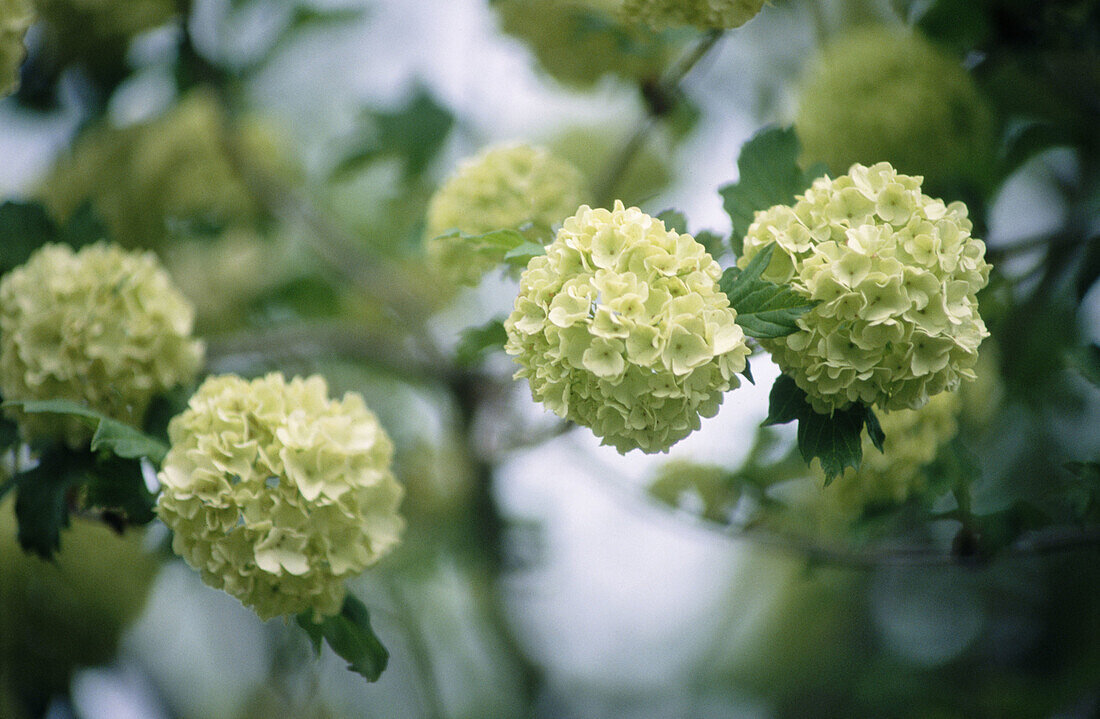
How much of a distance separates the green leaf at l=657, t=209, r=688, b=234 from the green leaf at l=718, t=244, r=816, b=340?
20 centimetres

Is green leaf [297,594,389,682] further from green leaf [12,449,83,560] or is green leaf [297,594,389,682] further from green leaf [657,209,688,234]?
green leaf [657,209,688,234]

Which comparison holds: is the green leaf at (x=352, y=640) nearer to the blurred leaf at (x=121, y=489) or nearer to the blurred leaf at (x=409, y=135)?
the blurred leaf at (x=121, y=489)

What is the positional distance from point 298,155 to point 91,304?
1.79m

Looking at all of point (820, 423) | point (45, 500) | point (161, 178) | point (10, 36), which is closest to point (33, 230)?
point (10, 36)

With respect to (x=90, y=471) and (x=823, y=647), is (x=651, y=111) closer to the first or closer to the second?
(x=90, y=471)

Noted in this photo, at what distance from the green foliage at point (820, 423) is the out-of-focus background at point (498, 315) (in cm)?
50

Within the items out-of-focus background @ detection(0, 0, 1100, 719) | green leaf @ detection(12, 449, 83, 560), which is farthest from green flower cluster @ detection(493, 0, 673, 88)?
green leaf @ detection(12, 449, 83, 560)

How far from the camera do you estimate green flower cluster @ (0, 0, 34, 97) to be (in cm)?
139

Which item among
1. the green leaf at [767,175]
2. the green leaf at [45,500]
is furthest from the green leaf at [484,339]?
the green leaf at [45,500]

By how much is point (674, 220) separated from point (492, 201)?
385 millimetres

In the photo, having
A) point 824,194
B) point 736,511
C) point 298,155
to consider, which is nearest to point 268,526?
point 824,194

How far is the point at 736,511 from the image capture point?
1690 mm

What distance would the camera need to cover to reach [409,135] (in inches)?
83.7

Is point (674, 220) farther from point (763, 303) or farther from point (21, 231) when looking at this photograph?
point (21, 231)
